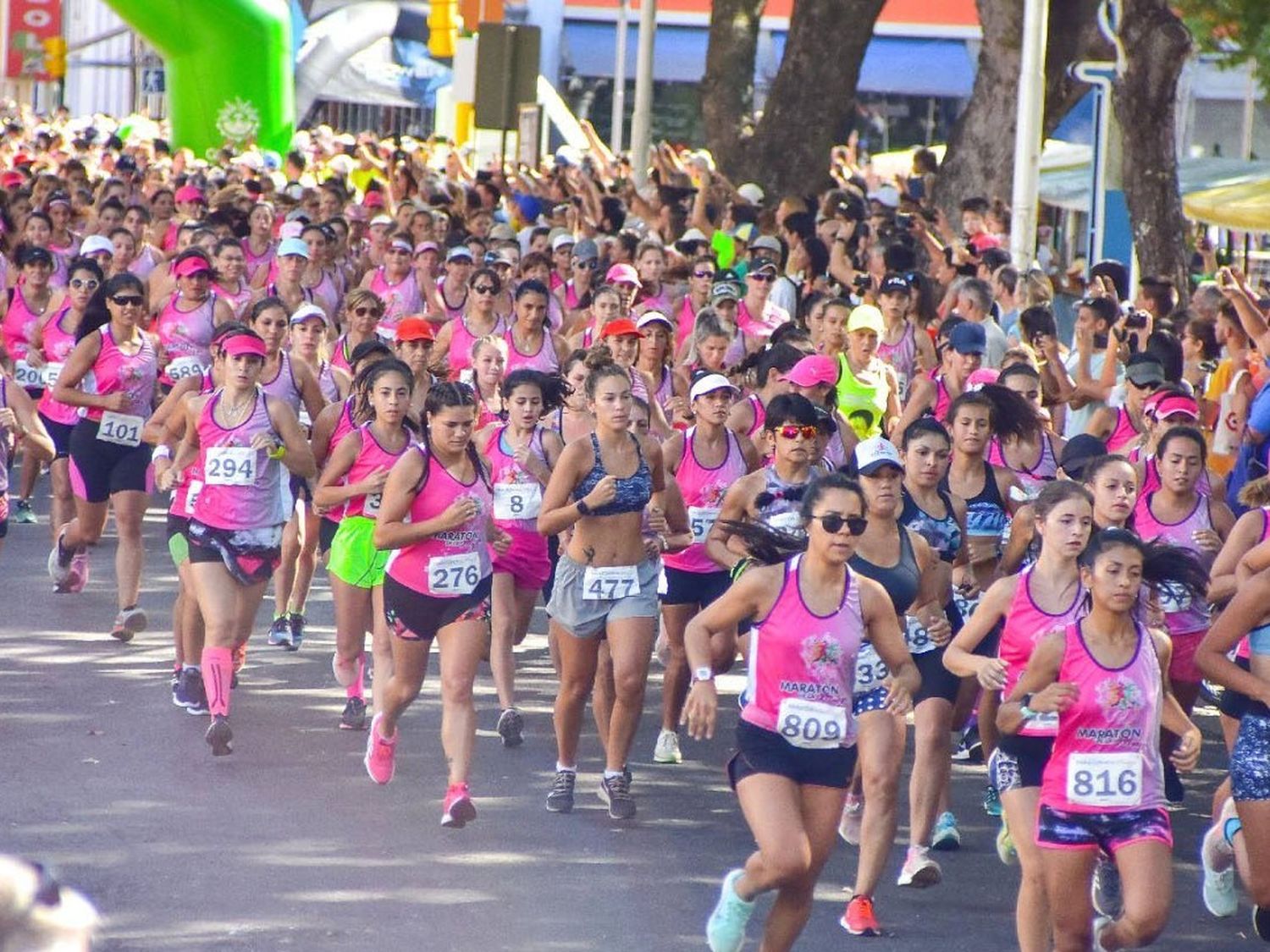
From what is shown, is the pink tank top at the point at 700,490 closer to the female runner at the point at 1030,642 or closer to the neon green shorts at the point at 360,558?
the neon green shorts at the point at 360,558

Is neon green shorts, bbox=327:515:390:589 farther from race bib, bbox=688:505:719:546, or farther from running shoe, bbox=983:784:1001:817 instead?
running shoe, bbox=983:784:1001:817

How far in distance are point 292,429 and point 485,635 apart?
159cm

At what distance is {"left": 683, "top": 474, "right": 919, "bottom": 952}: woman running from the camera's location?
6.22m

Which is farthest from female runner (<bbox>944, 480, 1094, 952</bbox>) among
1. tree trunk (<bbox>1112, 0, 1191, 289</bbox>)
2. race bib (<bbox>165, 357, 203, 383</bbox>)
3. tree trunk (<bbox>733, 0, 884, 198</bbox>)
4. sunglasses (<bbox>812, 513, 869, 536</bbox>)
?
tree trunk (<bbox>733, 0, 884, 198</bbox>)

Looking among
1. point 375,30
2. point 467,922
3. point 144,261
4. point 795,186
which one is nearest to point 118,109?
point 375,30

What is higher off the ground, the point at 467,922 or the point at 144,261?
the point at 144,261

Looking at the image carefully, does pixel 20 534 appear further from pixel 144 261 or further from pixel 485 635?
pixel 485 635

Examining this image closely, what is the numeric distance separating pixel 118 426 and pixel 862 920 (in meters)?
5.32

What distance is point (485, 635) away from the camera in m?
8.25

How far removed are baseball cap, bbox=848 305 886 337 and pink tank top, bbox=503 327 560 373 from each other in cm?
168

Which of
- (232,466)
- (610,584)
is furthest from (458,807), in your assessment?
(232,466)

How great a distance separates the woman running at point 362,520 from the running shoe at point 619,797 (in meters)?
1.10

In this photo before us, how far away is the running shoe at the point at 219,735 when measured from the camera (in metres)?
8.84

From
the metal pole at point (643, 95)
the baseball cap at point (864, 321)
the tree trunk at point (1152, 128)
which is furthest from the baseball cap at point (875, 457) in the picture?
the metal pole at point (643, 95)
